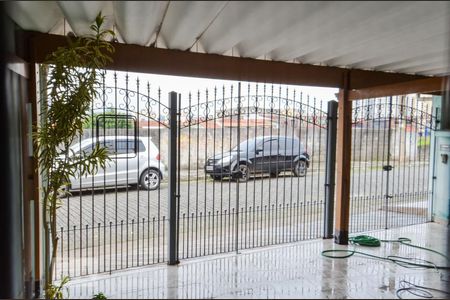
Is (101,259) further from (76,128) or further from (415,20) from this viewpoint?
(415,20)

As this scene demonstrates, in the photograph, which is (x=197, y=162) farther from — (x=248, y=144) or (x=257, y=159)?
(x=257, y=159)

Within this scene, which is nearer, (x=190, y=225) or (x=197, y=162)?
(x=197, y=162)

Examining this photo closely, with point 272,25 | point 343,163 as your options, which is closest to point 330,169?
point 343,163

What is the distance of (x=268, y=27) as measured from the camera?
2262 mm

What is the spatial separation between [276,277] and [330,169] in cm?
167

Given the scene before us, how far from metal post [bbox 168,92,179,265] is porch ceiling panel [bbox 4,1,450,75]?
580 mm

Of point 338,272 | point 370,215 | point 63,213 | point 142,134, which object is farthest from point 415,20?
point 63,213

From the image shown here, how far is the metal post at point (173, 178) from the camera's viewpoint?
10.5ft

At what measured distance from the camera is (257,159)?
454cm

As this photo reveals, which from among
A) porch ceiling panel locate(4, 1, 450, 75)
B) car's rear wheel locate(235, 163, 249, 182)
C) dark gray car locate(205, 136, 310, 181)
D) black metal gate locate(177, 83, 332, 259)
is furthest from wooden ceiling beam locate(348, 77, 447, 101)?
car's rear wheel locate(235, 163, 249, 182)

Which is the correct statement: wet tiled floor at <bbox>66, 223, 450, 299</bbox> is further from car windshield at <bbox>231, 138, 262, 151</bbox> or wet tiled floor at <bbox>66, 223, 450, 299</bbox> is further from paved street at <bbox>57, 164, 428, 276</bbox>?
car windshield at <bbox>231, 138, 262, 151</bbox>

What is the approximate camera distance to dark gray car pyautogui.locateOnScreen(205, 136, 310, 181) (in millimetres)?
4047

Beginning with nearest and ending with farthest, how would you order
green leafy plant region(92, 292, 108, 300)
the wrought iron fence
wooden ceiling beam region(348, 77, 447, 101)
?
green leafy plant region(92, 292, 108, 300) → wooden ceiling beam region(348, 77, 447, 101) → the wrought iron fence

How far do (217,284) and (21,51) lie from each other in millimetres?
2391
